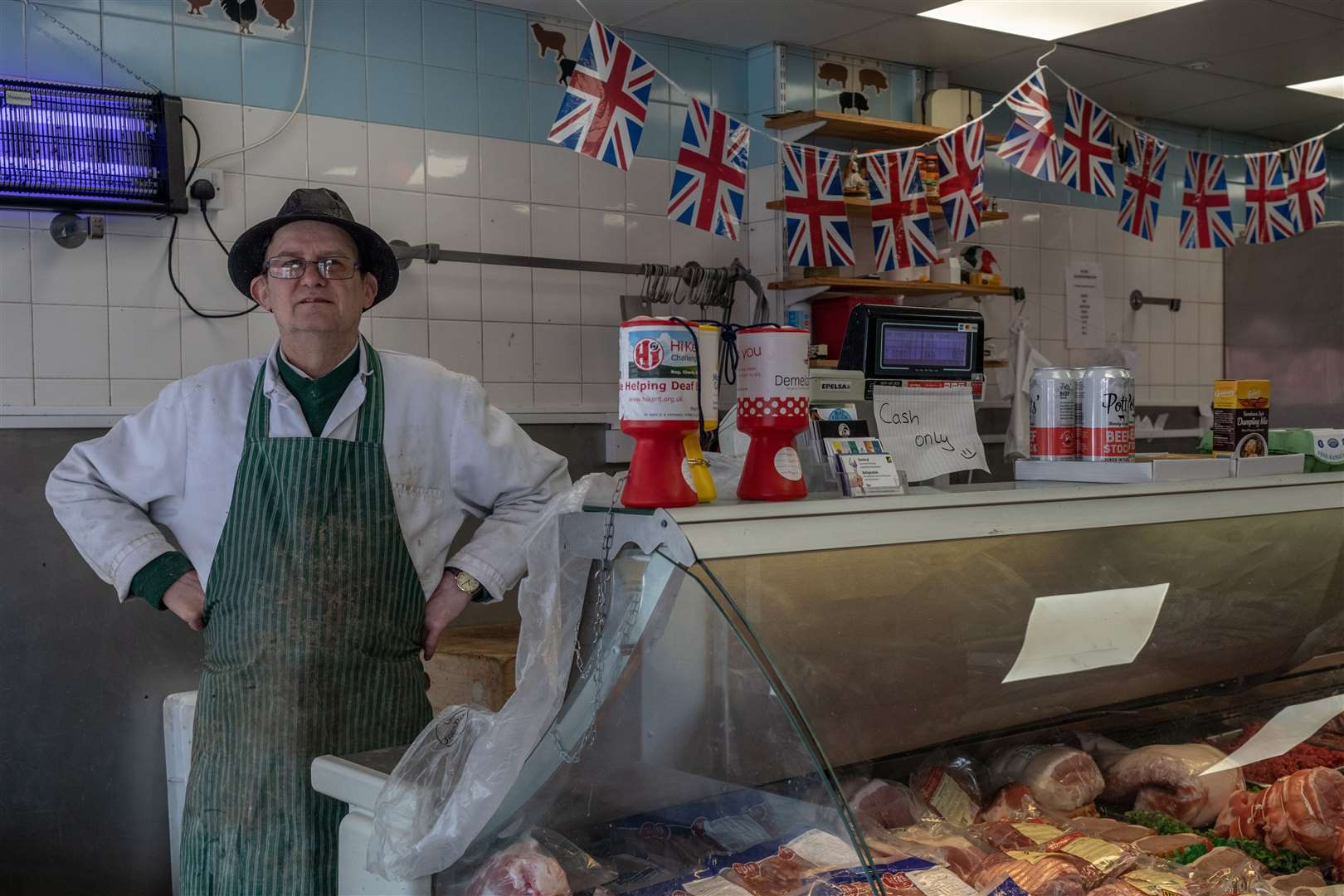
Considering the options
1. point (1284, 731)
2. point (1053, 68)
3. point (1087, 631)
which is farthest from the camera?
point (1053, 68)

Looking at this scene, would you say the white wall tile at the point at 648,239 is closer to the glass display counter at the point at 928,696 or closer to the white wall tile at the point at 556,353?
the white wall tile at the point at 556,353

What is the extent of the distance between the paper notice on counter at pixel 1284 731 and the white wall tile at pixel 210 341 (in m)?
2.97

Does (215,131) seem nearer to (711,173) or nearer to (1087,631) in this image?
(711,173)

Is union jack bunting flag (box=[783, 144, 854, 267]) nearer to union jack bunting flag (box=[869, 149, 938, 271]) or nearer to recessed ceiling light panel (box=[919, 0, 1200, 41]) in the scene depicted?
union jack bunting flag (box=[869, 149, 938, 271])

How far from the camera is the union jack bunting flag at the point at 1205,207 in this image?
4.90 m

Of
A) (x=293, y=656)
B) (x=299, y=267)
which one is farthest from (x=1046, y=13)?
(x=293, y=656)

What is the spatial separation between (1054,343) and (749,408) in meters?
4.89

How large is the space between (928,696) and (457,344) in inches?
114

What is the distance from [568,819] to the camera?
1.64 m

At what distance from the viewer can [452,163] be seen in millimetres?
4480

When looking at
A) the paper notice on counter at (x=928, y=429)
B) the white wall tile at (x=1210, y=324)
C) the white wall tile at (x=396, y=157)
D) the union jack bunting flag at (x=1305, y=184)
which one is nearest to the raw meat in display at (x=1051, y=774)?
the paper notice on counter at (x=928, y=429)

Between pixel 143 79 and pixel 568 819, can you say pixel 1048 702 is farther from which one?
pixel 143 79

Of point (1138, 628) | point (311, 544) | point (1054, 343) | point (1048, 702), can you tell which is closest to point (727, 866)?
point (1048, 702)

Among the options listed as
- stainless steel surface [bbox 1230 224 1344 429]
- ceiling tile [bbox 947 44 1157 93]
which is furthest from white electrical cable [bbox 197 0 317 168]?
stainless steel surface [bbox 1230 224 1344 429]
